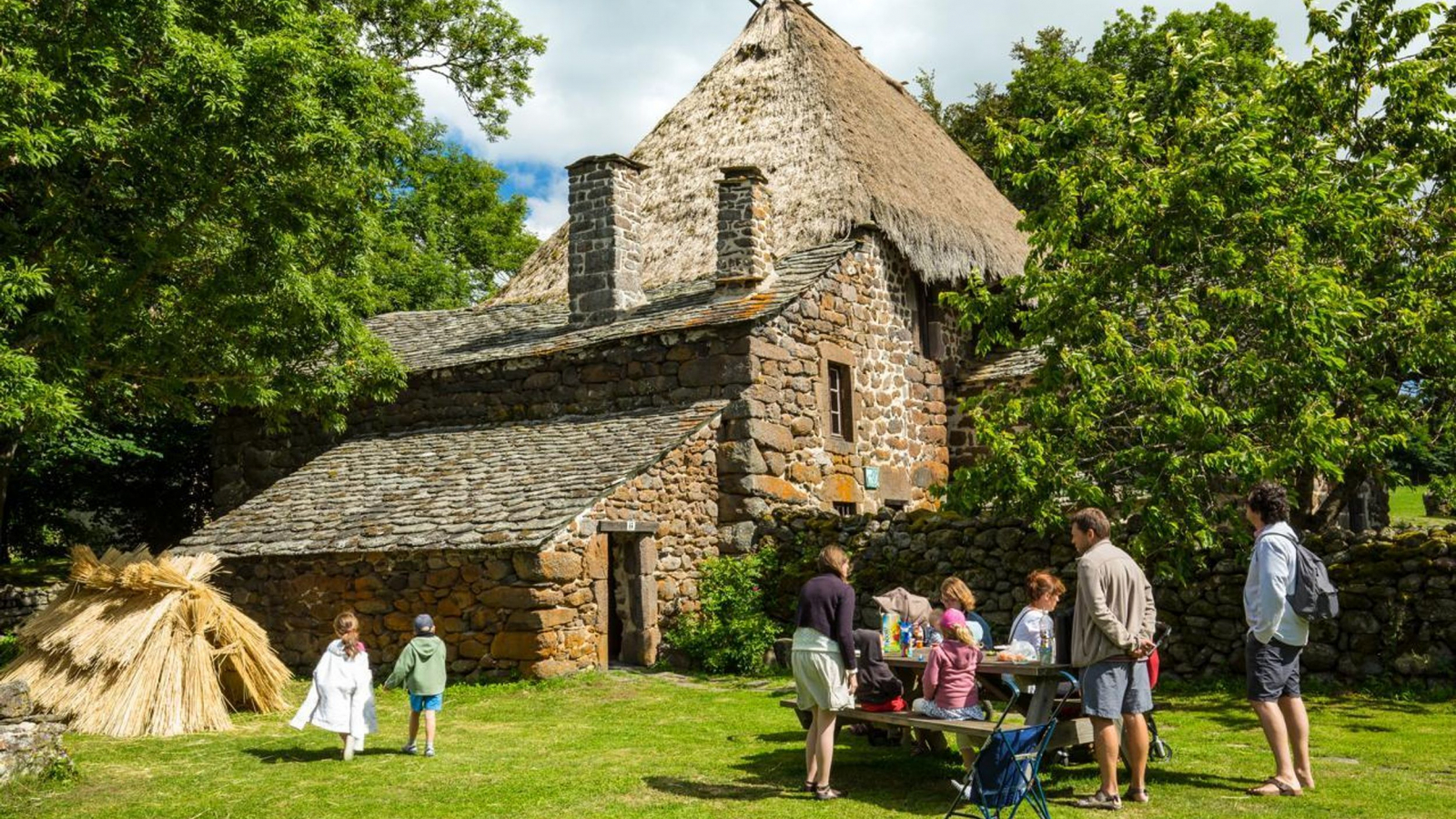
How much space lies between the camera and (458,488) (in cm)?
1439

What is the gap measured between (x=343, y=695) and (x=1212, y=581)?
8.33 m

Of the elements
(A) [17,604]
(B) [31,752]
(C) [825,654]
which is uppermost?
(A) [17,604]

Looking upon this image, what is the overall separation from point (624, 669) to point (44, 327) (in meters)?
7.06

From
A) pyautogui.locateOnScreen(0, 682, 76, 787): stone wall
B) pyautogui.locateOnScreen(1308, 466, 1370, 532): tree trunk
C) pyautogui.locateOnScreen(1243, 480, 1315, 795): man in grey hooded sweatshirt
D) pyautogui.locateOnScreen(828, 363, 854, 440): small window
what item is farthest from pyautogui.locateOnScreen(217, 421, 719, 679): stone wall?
pyautogui.locateOnScreen(1243, 480, 1315, 795): man in grey hooded sweatshirt

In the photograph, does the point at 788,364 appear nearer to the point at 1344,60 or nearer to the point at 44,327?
the point at 1344,60

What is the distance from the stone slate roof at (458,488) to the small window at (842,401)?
2.36m

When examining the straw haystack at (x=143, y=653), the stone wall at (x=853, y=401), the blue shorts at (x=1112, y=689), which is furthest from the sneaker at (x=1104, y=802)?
the stone wall at (x=853, y=401)

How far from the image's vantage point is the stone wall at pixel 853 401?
14.8 m

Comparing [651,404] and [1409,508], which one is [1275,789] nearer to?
[651,404]

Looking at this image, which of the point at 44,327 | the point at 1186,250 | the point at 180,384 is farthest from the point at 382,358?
the point at 1186,250

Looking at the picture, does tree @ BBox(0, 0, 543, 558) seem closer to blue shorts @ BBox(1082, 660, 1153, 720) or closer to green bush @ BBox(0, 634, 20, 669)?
green bush @ BBox(0, 634, 20, 669)

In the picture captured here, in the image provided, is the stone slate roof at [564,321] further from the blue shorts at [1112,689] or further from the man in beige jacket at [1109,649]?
the blue shorts at [1112,689]

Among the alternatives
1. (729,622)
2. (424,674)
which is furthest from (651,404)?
(424,674)

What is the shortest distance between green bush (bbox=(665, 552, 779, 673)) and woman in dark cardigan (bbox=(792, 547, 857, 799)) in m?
6.13
